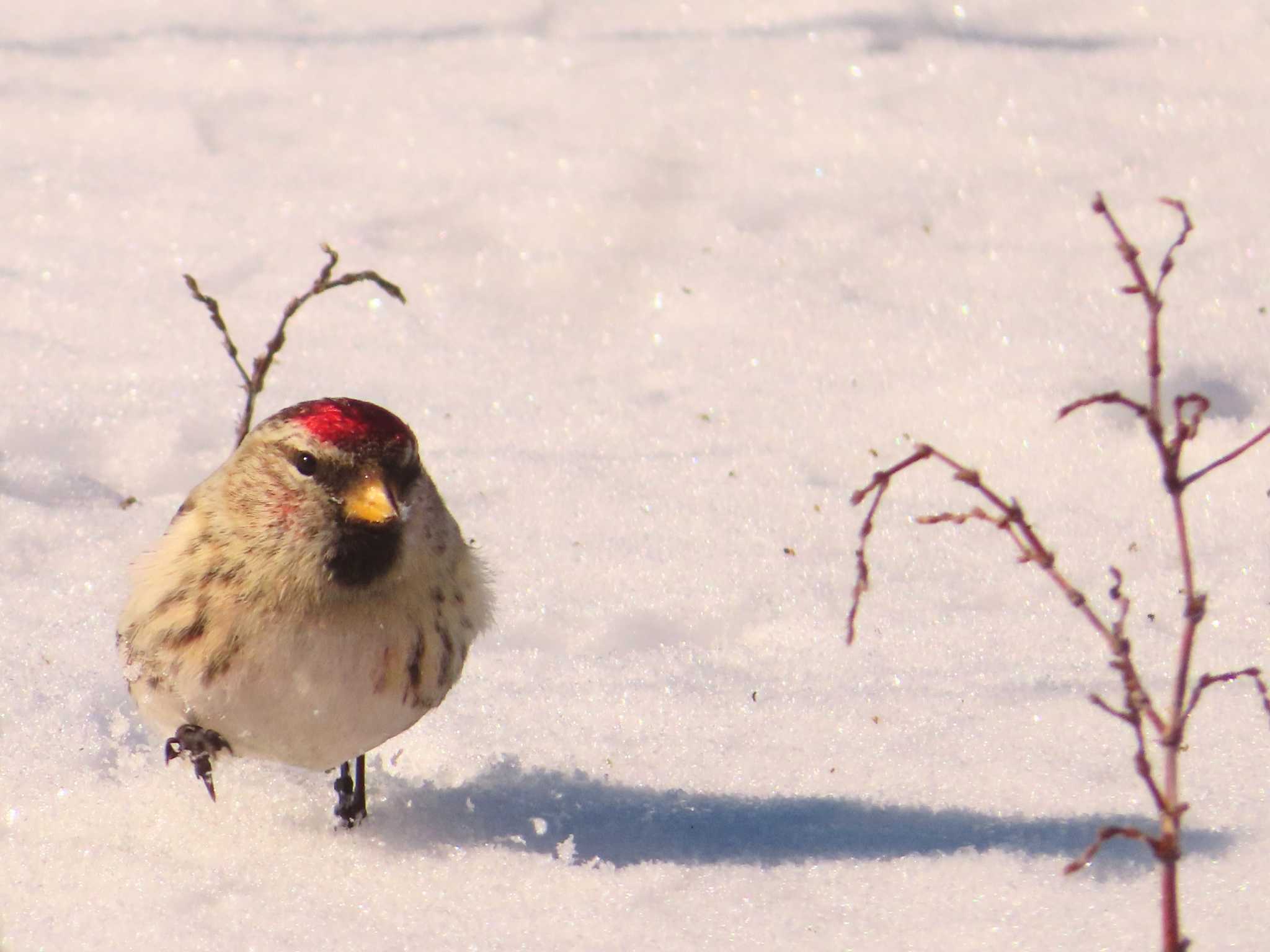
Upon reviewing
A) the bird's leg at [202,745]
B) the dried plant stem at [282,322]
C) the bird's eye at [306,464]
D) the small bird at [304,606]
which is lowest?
Result: the bird's leg at [202,745]

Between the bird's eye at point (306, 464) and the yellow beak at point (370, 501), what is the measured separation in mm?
66

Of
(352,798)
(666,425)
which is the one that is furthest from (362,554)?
(666,425)

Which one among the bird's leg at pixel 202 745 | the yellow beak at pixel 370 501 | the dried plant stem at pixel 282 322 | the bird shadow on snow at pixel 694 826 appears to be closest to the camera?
the yellow beak at pixel 370 501

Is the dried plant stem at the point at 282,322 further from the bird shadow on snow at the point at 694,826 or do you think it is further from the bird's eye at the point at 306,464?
the bird shadow on snow at the point at 694,826

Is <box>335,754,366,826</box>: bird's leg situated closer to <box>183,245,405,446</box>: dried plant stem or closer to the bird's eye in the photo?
the bird's eye

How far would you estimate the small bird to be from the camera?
272 centimetres

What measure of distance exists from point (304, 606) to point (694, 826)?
0.81 meters

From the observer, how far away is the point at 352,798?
3059mm

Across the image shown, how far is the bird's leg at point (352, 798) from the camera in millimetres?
3043

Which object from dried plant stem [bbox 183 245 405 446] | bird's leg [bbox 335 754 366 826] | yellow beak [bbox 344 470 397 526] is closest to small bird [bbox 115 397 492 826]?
yellow beak [bbox 344 470 397 526]

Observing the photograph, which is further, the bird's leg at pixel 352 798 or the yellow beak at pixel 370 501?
the bird's leg at pixel 352 798

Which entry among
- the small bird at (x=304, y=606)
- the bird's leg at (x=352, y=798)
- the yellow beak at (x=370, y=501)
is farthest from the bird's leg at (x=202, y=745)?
the yellow beak at (x=370, y=501)

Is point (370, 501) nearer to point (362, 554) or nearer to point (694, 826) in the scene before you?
point (362, 554)

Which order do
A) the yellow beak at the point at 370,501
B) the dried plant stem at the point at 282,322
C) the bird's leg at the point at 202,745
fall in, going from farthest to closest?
Answer: the dried plant stem at the point at 282,322
the bird's leg at the point at 202,745
the yellow beak at the point at 370,501
